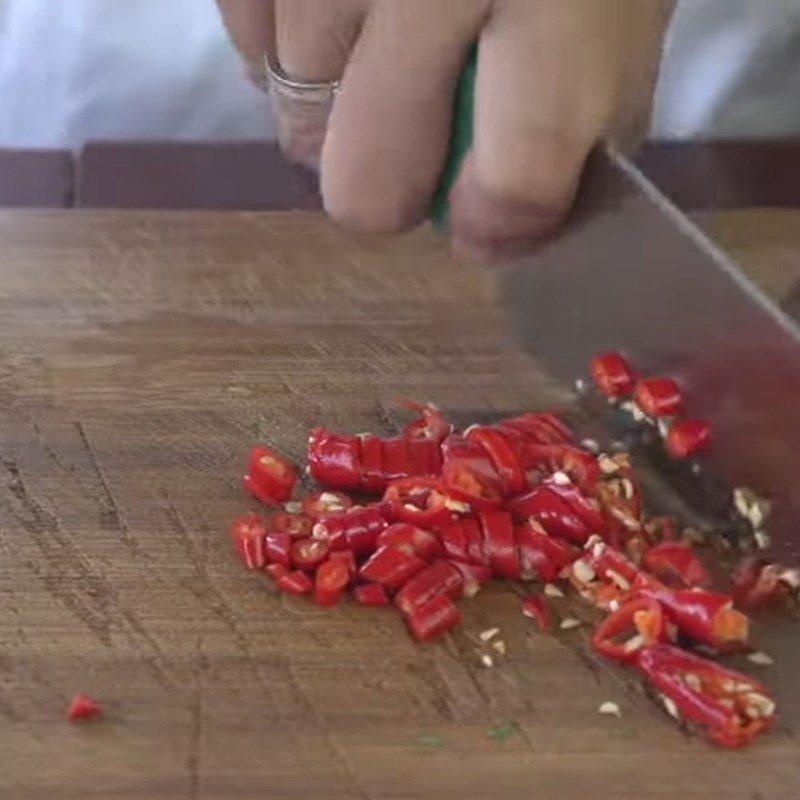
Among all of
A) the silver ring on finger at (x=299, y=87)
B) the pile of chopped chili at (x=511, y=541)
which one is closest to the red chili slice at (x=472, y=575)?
the pile of chopped chili at (x=511, y=541)

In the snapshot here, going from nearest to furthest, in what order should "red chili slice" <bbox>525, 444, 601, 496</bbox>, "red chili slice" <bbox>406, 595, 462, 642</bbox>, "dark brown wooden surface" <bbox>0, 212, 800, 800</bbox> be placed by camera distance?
1. "dark brown wooden surface" <bbox>0, 212, 800, 800</bbox>
2. "red chili slice" <bbox>406, 595, 462, 642</bbox>
3. "red chili slice" <bbox>525, 444, 601, 496</bbox>

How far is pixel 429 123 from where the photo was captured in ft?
4.23

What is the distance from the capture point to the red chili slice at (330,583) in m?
1.28

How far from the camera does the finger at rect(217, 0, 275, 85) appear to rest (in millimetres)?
1382

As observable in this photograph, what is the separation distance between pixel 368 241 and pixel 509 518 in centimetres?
44

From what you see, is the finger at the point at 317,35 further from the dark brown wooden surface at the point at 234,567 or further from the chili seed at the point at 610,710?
the chili seed at the point at 610,710

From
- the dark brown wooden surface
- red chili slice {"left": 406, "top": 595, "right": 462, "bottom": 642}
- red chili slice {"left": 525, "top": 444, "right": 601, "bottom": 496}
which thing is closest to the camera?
the dark brown wooden surface

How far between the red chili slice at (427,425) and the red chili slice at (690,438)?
18 cm

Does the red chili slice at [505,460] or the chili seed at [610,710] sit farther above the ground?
the red chili slice at [505,460]

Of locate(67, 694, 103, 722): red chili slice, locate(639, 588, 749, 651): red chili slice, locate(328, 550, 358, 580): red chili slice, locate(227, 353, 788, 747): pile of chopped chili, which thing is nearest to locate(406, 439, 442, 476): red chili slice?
locate(227, 353, 788, 747): pile of chopped chili

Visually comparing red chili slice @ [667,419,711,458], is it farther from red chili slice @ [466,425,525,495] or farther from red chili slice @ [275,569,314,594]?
red chili slice @ [275,569,314,594]

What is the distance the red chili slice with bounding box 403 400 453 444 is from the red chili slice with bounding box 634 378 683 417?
16cm

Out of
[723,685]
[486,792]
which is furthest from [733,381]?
[486,792]

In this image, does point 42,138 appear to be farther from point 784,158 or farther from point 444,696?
point 444,696
